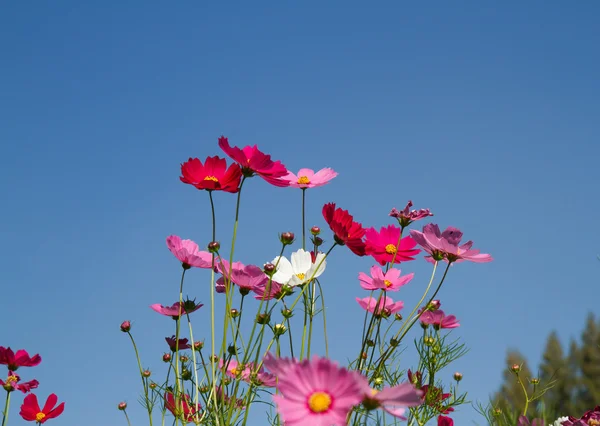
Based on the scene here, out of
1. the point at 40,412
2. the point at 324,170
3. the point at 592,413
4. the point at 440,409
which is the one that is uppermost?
the point at 324,170

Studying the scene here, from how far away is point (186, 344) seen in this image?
2.01 m

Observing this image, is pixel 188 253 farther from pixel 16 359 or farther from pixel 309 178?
pixel 16 359

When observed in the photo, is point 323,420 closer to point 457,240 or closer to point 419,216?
point 457,240

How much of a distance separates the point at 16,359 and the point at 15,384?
13cm

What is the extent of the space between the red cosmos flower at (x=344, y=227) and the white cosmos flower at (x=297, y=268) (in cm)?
7

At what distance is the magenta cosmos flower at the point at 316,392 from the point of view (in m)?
0.80

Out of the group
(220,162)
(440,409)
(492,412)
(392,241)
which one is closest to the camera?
(220,162)

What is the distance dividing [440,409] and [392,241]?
585 millimetres

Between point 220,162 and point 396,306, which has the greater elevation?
point 220,162

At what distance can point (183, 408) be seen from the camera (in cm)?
159

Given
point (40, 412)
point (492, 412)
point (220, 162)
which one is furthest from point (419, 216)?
point (40, 412)

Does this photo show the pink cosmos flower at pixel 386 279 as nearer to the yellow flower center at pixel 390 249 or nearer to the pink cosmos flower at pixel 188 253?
the yellow flower center at pixel 390 249

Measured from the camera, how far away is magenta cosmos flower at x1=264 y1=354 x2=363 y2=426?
80 cm

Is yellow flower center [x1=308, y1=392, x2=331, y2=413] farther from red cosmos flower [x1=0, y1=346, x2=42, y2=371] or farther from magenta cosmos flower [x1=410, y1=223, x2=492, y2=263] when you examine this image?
red cosmos flower [x1=0, y1=346, x2=42, y2=371]
